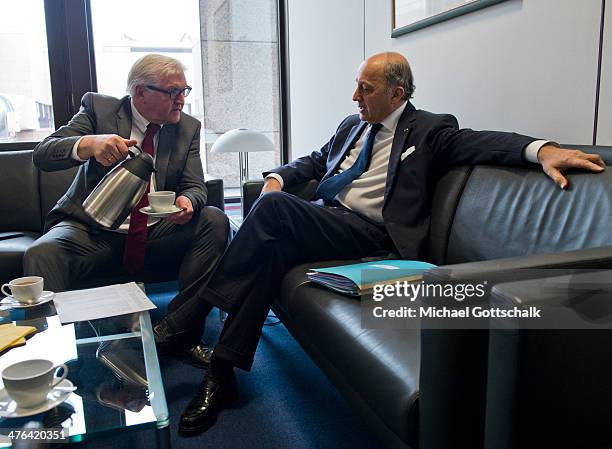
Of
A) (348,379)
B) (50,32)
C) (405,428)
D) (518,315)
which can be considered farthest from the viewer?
(50,32)

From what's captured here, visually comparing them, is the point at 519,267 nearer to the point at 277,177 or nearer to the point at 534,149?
the point at 534,149

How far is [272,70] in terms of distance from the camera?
3.74m

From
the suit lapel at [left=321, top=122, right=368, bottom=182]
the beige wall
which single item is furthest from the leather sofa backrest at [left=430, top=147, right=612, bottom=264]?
the suit lapel at [left=321, top=122, right=368, bottom=182]

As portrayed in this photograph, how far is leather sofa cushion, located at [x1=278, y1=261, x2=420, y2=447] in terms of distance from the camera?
1.05 meters

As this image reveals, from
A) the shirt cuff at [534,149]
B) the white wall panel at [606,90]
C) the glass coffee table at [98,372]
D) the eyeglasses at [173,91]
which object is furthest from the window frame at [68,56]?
the white wall panel at [606,90]

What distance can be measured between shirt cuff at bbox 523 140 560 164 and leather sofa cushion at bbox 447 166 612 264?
4 cm

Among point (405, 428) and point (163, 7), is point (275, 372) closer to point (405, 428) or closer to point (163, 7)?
point (405, 428)

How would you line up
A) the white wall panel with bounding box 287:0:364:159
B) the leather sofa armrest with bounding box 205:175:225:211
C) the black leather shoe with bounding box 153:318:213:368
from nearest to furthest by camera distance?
1. the black leather shoe with bounding box 153:318:213:368
2. the leather sofa armrest with bounding box 205:175:225:211
3. the white wall panel with bounding box 287:0:364:159

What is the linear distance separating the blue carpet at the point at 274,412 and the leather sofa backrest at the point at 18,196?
114cm

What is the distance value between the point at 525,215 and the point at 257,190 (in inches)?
48.3

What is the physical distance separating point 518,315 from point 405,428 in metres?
0.35

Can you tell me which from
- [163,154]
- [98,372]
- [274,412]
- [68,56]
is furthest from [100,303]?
[68,56]

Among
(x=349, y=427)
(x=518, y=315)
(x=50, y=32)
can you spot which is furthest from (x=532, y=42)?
(x=50, y=32)

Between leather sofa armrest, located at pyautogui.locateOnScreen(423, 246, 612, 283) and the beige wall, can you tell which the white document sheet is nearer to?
leather sofa armrest, located at pyautogui.locateOnScreen(423, 246, 612, 283)
